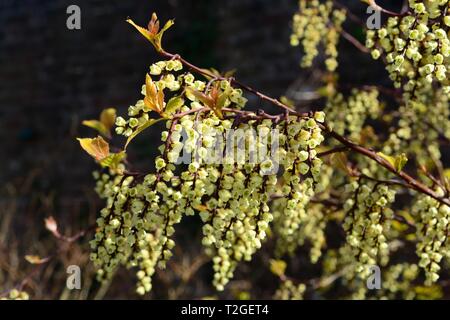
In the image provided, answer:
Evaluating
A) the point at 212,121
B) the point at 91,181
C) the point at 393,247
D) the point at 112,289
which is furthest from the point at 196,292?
the point at 212,121

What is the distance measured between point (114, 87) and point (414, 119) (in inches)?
128

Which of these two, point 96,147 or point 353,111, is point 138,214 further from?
point 353,111

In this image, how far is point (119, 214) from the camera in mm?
1420

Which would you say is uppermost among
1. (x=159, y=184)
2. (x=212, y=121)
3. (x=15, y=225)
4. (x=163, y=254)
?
(x=15, y=225)

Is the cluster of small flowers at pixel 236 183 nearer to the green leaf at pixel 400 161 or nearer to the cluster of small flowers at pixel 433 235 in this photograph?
the green leaf at pixel 400 161

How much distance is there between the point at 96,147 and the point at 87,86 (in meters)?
4.02

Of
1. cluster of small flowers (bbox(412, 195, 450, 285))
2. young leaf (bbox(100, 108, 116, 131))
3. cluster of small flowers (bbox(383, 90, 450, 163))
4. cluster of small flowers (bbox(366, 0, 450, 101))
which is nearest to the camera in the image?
cluster of small flowers (bbox(366, 0, 450, 101))

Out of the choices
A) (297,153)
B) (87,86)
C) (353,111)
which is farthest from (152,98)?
(87,86)

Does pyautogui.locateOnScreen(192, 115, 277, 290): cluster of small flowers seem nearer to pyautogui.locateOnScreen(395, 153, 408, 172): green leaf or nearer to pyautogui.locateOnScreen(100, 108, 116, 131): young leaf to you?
pyautogui.locateOnScreen(395, 153, 408, 172): green leaf

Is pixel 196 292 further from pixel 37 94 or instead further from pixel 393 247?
pixel 37 94

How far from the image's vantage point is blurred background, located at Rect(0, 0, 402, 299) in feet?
13.9

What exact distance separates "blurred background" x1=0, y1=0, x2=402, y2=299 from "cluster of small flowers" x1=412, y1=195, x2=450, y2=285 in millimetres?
2318

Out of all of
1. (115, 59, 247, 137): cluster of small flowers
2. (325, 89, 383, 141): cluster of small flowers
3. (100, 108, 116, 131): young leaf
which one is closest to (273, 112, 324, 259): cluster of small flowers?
(115, 59, 247, 137): cluster of small flowers

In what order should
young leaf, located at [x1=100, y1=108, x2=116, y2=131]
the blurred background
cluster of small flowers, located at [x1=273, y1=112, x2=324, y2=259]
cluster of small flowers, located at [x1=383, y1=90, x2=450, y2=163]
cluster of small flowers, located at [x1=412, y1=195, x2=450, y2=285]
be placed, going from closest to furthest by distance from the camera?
1. cluster of small flowers, located at [x1=273, y1=112, x2=324, y2=259]
2. cluster of small flowers, located at [x1=412, y1=195, x2=450, y2=285]
3. young leaf, located at [x1=100, y1=108, x2=116, y2=131]
4. cluster of small flowers, located at [x1=383, y1=90, x2=450, y2=163]
5. the blurred background
